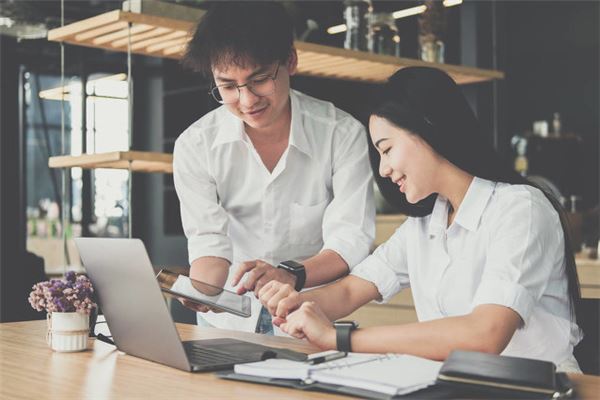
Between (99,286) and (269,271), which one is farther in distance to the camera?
(269,271)

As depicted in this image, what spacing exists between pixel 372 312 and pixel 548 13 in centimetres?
399

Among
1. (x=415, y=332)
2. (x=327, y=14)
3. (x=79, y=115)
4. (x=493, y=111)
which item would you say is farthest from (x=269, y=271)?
(x=79, y=115)

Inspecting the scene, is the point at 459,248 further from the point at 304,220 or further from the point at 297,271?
the point at 304,220

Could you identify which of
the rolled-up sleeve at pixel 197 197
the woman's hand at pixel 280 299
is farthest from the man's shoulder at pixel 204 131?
the woman's hand at pixel 280 299

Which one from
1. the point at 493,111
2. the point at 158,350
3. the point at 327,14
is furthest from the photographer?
the point at 327,14

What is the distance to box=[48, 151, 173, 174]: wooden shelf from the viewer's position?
3.12 meters

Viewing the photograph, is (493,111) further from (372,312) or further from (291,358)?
(291,358)

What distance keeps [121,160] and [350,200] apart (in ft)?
3.59

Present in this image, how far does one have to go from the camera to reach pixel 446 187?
1916 millimetres

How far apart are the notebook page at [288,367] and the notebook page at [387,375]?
0.07 ft

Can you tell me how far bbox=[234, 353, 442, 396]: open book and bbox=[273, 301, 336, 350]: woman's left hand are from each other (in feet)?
0.37

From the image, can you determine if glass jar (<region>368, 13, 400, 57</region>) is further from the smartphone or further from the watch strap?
the watch strap

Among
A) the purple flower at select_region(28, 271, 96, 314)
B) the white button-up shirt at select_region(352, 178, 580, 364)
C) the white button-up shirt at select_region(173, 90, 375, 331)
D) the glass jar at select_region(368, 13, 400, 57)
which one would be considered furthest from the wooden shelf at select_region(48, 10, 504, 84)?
the white button-up shirt at select_region(352, 178, 580, 364)

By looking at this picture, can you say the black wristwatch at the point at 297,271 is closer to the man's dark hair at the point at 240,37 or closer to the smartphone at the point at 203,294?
the smartphone at the point at 203,294
